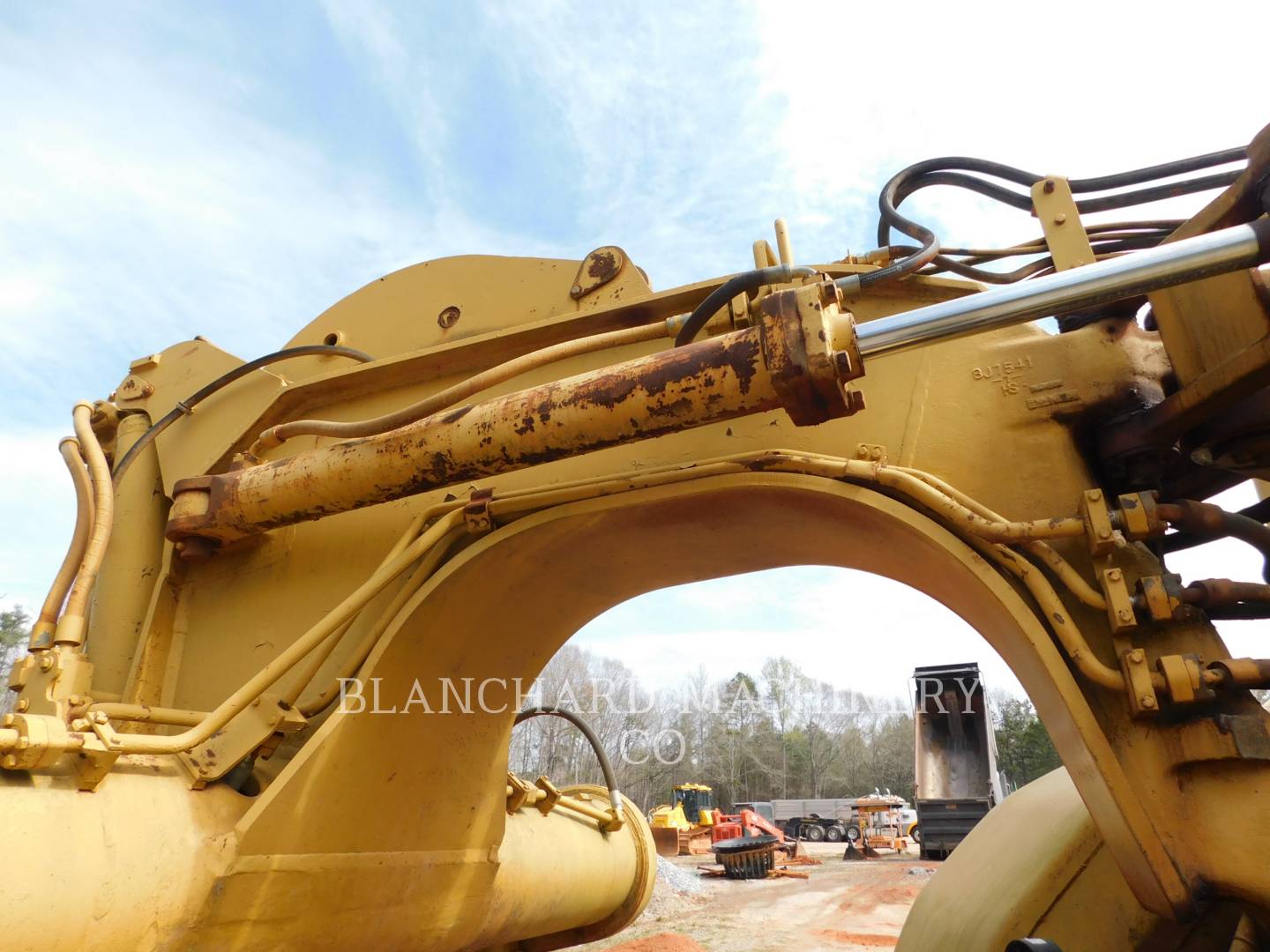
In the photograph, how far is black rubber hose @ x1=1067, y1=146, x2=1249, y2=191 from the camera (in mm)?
2145

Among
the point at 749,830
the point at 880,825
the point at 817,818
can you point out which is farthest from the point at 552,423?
the point at 817,818

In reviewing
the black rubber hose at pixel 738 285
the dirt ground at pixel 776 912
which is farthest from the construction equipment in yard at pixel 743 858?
the black rubber hose at pixel 738 285

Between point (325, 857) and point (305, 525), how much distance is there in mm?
970

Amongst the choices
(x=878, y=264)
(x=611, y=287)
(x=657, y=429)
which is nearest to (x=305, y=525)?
(x=611, y=287)

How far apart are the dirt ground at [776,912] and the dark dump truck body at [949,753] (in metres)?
0.77

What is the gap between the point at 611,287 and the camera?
2479mm

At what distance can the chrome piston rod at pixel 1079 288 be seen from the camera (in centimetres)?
132

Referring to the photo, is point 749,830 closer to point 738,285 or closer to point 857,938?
point 857,938

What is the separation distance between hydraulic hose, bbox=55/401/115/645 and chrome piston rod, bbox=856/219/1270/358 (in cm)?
213

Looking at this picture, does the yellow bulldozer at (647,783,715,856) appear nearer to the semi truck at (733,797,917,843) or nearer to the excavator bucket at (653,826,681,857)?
the excavator bucket at (653,826,681,857)

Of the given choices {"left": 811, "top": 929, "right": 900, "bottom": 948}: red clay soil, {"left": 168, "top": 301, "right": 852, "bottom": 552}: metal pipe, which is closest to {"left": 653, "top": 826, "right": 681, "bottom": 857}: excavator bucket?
{"left": 811, "top": 929, "right": 900, "bottom": 948}: red clay soil

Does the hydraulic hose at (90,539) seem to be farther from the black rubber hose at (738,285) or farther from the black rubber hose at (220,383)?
the black rubber hose at (738,285)

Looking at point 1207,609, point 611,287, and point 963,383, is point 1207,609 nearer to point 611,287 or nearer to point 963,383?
point 963,383

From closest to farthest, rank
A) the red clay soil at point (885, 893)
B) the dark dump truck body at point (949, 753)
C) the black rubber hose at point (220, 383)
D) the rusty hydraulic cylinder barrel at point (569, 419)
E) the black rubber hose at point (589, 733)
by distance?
the rusty hydraulic cylinder barrel at point (569, 419) → the black rubber hose at point (220, 383) → the black rubber hose at point (589, 733) → the red clay soil at point (885, 893) → the dark dump truck body at point (949, 753)
